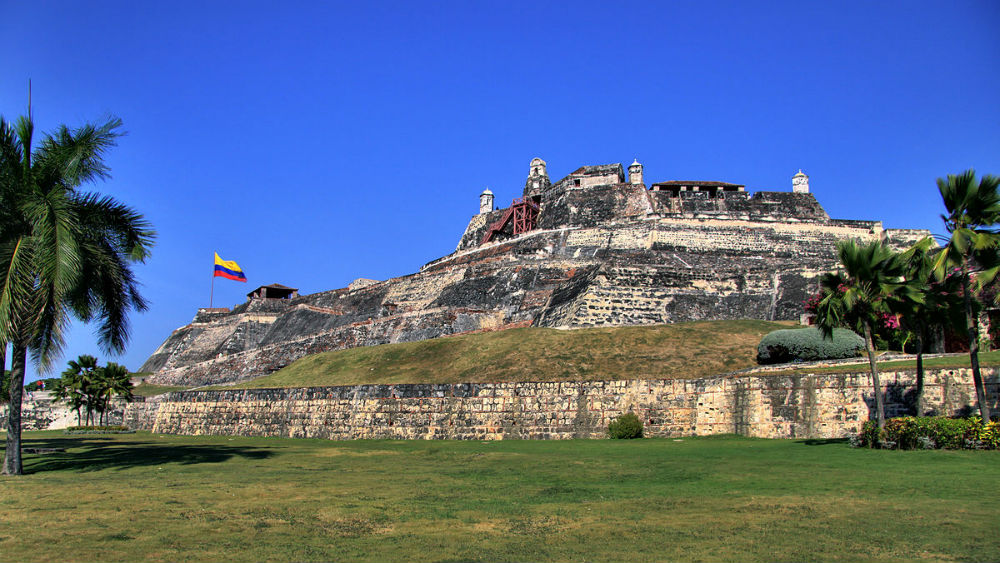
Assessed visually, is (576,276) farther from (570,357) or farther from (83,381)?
(83,381)

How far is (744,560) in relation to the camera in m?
6.85

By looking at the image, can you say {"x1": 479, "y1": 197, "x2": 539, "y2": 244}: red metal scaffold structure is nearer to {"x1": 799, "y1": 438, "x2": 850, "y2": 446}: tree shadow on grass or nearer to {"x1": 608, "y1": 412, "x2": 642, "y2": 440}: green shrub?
{"x1": 608, "y1": 412, "x2": 642, "y2": 440}: green shrub

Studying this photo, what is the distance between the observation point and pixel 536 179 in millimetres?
60281

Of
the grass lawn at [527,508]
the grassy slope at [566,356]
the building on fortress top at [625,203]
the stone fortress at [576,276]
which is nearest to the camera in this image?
the grass lawn at [527,508]

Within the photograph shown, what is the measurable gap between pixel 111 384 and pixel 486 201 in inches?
1304

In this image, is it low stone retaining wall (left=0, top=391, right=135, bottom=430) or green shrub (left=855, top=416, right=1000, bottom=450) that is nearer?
green shrub (left=855, top=416, right=1000, bottom=450)

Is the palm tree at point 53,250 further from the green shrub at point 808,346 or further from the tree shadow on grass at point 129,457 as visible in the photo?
the green shrub at point 808,346

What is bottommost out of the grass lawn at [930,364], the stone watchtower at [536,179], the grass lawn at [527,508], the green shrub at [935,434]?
the grass lawn at [527,508]

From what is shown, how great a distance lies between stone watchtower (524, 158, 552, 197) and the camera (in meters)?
59.7

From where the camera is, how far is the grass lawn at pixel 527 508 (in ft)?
24.2

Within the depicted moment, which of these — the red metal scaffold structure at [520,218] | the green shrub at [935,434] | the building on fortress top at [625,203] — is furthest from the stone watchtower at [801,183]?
the green shrub at [935,434]

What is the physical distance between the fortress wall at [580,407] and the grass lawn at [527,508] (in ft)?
6.77

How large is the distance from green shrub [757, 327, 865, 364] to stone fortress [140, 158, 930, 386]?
856cm

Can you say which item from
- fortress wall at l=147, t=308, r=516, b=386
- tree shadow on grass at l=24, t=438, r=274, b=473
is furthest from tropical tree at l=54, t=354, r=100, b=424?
tree shadow on grass at l=24, t=438, r=274, b=473
